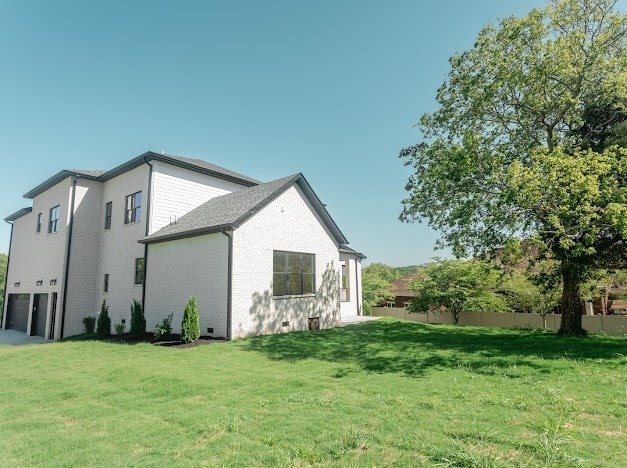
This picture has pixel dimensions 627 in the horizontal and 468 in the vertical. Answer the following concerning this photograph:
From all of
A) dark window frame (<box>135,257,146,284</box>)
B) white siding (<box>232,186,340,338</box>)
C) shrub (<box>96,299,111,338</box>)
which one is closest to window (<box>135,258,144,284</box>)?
dark window frame (<box>135,257,146,284</box>)

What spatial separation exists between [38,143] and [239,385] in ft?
47.9

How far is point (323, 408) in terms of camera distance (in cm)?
540

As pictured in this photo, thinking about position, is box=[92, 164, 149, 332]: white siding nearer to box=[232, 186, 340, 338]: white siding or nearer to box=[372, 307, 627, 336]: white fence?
box=[232, 186, 340, 338]: white siding

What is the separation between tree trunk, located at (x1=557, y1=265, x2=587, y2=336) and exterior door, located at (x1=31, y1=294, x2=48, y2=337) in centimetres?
2513

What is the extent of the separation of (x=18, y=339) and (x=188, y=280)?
1210 cm

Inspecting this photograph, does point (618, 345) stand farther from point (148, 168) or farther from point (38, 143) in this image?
A: point (38, 143)

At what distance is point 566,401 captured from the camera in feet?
17.8

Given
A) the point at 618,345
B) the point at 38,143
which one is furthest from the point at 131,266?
the point at 618,345

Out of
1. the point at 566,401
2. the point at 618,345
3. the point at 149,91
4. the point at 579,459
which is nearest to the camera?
the point at 579,459

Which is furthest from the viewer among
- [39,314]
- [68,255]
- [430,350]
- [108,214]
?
[39,314]

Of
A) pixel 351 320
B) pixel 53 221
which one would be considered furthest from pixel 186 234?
pixel 53 221

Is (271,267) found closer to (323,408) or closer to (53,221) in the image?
(323,408)

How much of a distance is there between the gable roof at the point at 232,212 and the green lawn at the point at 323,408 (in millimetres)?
5187

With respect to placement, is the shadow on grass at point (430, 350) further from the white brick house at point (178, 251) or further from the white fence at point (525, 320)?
the white fence at point (525, 320)
